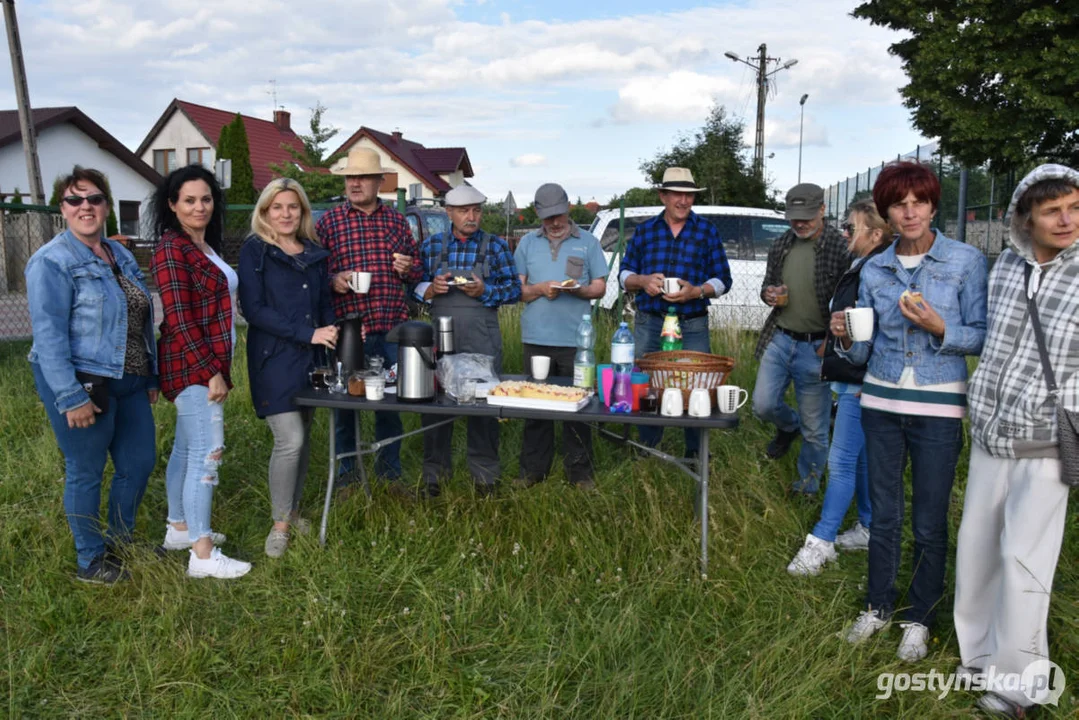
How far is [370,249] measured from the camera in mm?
4430

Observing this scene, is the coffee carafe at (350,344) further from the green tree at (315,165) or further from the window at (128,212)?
the window at (128,212)

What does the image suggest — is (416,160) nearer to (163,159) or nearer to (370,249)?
(163,159)

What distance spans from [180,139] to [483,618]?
38396 mm

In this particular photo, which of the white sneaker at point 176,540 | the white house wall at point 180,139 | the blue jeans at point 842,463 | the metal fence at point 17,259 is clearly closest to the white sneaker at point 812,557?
the blue jeans at point 842,463

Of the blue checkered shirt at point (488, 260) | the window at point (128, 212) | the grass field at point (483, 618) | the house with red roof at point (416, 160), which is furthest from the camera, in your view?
the house with red roof at point (416, 160)

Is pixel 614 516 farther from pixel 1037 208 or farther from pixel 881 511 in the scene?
pixel 1037 208

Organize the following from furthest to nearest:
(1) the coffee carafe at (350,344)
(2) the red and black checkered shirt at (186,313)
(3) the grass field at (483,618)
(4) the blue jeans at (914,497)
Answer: (1) the coffee carafe at (350,344) → (2) the red and black checkered shirt at (186,313) → (4) the blue jeans at (914,497) → (3) the grass field at (483,618)

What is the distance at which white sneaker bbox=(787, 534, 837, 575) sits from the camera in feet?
11.7

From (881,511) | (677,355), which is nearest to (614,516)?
(677,355)

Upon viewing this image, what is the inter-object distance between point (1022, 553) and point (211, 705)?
108 inches

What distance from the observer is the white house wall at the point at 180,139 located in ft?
117

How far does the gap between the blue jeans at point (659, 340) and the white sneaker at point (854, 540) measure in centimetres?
115

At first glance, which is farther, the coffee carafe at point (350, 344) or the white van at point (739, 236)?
the white van at point (739, 236)

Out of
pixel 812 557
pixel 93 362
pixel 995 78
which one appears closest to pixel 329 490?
pixel 93 362
